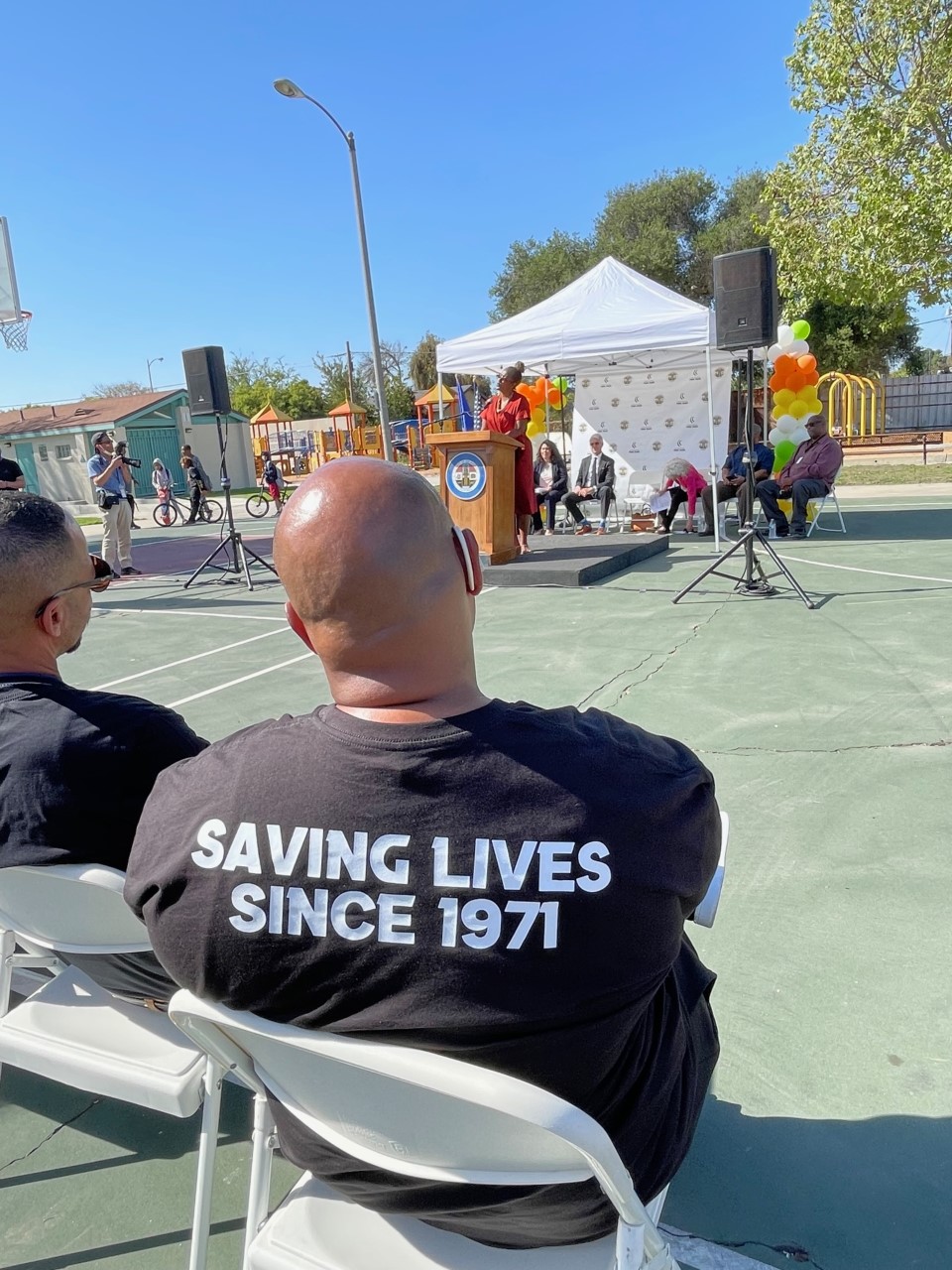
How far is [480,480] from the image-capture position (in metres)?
8.78

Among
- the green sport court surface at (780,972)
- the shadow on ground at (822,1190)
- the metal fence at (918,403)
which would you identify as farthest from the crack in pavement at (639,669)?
the metal fence at (918,403)

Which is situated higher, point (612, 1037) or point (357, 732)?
point (357, 732)

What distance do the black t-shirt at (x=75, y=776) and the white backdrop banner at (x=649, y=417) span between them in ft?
40.7

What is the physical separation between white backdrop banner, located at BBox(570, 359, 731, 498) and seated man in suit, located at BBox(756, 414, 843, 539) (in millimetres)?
2861

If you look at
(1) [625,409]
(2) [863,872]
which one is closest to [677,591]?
(2) [863,872]

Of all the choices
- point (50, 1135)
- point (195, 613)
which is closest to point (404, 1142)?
point (50, 1135)

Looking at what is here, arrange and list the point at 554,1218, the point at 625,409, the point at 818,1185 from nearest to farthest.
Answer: the point at 554,1218
the point at 818,1185
the point at 625,409

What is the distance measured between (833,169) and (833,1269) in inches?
749

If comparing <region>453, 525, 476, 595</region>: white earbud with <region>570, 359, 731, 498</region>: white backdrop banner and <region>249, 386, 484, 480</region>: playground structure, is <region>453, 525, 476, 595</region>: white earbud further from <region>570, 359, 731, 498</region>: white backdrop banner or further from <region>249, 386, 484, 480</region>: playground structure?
<region>249, 386, 484, 480</region>: playground structure

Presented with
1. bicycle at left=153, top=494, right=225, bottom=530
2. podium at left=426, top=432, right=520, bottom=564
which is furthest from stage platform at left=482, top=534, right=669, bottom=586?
bicycle at left=153, top=494, right=225, bottom=530

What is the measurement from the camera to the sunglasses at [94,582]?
1886mm

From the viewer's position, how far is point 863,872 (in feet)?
8.80

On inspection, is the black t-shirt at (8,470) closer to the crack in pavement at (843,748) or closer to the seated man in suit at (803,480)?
the crack in pavement at (843,748)

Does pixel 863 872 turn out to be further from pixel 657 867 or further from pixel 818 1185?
pixel 657 867
